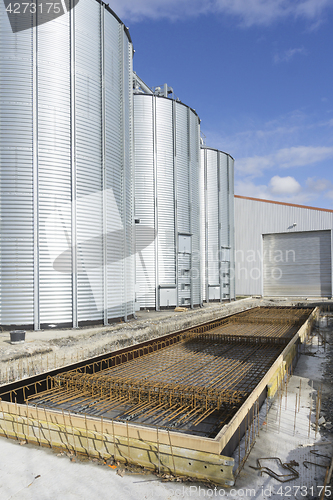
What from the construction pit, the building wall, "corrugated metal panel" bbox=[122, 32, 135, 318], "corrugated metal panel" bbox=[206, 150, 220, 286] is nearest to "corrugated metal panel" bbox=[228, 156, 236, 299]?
the building wall

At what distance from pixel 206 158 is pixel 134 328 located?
2085 cm

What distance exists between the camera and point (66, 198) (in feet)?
53.1

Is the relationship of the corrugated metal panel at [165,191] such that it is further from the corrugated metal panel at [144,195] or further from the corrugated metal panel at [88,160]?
the corrugated metal panel at [88,160]

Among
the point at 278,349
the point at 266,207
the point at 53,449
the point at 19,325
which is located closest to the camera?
the point at 53,449

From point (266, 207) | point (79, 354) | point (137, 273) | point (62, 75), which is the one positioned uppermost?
point (62, 75)

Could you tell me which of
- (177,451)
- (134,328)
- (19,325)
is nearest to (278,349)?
(134,328)

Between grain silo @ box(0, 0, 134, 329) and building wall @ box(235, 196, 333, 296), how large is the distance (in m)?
19.8

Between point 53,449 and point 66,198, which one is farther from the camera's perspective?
point 66,198

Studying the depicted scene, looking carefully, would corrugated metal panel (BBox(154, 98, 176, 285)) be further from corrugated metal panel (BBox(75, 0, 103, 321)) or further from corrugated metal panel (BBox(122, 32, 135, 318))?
corrugated metal panel (BBox(75, 0, 103, 321))

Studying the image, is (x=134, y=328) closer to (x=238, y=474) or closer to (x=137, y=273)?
(x=137, y=273)

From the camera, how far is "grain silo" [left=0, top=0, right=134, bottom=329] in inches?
603

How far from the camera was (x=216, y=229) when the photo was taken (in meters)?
32.9

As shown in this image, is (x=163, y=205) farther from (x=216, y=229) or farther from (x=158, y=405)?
(x=158, y=405)

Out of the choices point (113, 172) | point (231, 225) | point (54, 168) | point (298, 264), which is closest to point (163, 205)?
point (113, 172)
